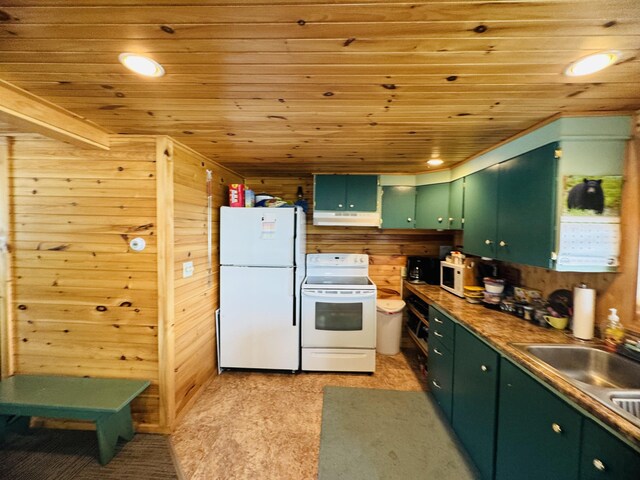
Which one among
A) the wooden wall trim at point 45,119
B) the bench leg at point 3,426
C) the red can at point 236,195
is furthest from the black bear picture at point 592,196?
the bench leg at point 3,426

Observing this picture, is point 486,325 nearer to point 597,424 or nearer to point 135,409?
point 597,424

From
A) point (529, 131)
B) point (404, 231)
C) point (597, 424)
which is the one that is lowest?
point (597, 424)

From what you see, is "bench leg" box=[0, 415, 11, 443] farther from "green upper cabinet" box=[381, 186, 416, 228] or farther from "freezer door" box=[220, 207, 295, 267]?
"green upper cabinet" box=[381, 186, 416, 228]

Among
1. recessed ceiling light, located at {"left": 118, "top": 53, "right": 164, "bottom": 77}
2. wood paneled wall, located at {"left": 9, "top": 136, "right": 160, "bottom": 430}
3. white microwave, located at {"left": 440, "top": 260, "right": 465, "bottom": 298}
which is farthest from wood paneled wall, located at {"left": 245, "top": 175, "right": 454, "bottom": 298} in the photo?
recessed ceiling light, located at {"left": 118, "top": 53, "right": 164, "bottom": 77}

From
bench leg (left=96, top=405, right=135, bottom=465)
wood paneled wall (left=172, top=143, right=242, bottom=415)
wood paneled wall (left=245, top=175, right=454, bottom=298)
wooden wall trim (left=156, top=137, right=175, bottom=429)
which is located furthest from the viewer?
wood paneled wall (left=245, top=175, right=454, bottom=298)

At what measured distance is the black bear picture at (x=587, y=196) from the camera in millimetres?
1427

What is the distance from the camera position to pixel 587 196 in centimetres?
143

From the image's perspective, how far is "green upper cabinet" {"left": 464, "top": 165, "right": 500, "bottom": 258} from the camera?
1976 mm

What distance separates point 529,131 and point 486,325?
4.51 feet

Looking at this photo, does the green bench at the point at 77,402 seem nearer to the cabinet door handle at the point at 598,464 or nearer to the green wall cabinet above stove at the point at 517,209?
the cabinet door handle at the point at 598,464

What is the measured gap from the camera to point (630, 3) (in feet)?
2.43

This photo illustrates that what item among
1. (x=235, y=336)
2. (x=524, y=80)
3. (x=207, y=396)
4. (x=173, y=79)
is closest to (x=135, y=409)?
(x=207, y=396)

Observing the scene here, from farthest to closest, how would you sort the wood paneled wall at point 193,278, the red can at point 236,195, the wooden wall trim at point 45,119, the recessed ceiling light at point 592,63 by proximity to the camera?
1. the red can at point 236,195
2. the wood paneled wall at point 193,278
3. the wooden wall trim at point 45,119
4. the recessed ceiling light at point 592,63

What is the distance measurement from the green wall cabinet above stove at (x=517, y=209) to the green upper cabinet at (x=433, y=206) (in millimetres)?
451
